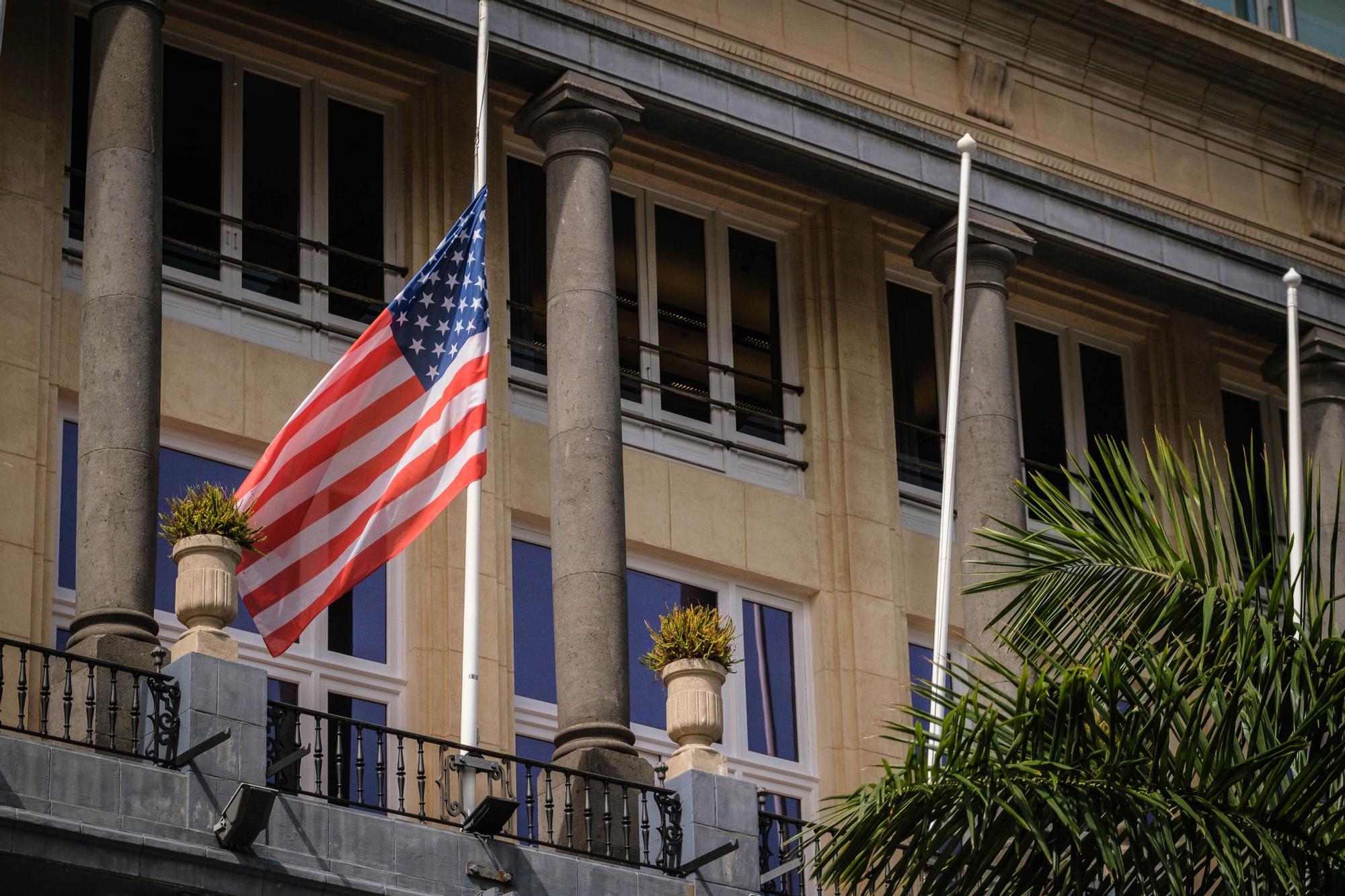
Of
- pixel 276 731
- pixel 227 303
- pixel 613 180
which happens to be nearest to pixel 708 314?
pixel 613 180

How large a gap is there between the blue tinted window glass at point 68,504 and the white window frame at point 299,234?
1.29m

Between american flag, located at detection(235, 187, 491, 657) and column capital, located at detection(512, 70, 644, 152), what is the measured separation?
3.27m

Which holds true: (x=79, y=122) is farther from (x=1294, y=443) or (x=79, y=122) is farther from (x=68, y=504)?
(x=1294, y=443)

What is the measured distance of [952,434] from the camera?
23219mm

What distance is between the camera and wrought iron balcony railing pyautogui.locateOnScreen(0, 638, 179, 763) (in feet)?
55.8

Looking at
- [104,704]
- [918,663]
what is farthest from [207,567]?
[918,663]

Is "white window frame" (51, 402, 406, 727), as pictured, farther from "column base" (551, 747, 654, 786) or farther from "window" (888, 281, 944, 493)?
"window" (888, 281, 944, 493)

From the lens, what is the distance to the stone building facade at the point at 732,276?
22.1 metres

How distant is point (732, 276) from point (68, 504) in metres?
7.51

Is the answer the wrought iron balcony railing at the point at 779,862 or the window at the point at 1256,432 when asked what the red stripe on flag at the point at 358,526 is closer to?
the wrought iron balcony railing at the point at 779,862

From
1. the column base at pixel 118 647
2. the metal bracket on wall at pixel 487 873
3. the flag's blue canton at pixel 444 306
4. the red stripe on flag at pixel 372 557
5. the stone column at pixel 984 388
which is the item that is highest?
the stone column at pixel 984 388

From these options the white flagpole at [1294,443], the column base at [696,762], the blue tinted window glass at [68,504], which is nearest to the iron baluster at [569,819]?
the column base at [696,762]

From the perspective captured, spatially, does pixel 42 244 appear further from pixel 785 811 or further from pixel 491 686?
pixel 785 811

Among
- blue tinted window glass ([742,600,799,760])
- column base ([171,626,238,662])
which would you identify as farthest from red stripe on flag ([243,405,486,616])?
blue tinted window glass ([742,600,799,760])
